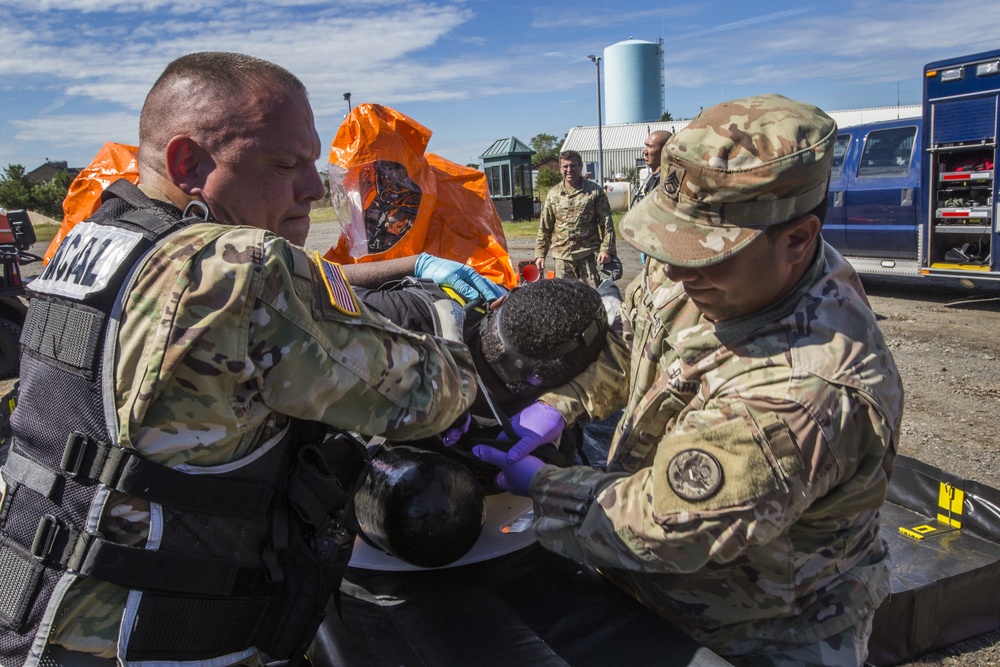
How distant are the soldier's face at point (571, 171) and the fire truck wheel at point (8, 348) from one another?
243 inches

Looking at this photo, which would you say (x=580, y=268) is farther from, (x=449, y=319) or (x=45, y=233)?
(x=45, y=233)

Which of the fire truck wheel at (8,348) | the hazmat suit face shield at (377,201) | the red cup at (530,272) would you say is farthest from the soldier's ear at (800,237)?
the fire truck wheel at (8,348)

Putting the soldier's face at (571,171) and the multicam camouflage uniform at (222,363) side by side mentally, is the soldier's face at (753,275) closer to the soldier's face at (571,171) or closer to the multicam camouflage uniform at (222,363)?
the multicam camouflage uniform at (222,363)

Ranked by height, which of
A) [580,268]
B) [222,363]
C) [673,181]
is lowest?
[580,268]

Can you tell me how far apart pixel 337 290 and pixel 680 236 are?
0.67m

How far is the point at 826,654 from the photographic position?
155cm

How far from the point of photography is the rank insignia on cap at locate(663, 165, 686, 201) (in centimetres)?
147

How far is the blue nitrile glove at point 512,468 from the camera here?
1.93 meters

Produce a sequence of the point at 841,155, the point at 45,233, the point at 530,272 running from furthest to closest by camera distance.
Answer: the point at 45,233, the point at 841,155, the point at 530,272

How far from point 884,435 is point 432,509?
1008 millimetres

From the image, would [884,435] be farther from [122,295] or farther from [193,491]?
[122,295]

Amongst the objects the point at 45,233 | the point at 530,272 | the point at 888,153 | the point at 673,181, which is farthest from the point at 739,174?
the point at 45,233

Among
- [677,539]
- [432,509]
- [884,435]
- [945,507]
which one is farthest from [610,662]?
[945,507]

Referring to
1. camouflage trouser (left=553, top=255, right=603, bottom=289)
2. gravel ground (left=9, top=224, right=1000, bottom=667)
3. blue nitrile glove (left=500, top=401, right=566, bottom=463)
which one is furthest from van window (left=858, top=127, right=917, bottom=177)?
blue nitrile glove (left=500, top=401, right=566, bottom=463)
